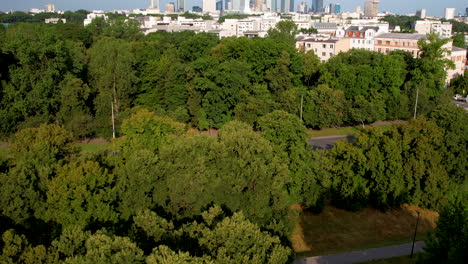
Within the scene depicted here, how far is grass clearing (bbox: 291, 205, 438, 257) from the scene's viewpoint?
68.5ft

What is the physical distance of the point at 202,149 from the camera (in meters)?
18.9

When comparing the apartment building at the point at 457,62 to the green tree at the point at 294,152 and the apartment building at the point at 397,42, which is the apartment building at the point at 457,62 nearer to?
the apartment building at the point at 397,42

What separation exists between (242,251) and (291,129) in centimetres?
1110

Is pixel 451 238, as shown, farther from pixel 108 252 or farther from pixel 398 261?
pixel 108 252

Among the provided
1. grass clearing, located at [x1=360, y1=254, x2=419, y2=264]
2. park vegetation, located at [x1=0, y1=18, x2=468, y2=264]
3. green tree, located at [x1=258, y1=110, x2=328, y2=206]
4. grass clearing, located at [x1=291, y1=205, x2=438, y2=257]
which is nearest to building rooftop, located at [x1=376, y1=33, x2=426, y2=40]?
park vegetation, located at [x1=0, y1=18, x2=468, y2=264]

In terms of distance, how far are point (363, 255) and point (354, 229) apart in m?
3.19

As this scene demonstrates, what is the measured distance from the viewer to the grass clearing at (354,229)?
822 inches

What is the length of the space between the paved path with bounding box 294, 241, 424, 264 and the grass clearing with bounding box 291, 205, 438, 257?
559mm

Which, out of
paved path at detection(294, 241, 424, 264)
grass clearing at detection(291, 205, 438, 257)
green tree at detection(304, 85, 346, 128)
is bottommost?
grass clearing at detection(291, 205, 438, 257)

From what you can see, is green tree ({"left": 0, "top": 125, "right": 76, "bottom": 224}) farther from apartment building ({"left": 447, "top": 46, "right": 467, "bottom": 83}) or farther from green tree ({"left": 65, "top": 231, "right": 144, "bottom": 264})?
apartment building ({"left": 447, "top": 46, "right": 467, "bottom": 83})

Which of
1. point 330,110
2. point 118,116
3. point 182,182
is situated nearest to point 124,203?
point 182,182

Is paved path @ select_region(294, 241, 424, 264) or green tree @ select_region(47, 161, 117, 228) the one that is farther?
paved path @ select_region(294, 241, 424, 264)

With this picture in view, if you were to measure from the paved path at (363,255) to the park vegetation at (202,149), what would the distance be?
2.17 metres

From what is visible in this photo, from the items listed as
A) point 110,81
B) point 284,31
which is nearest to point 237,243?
point 110,81
